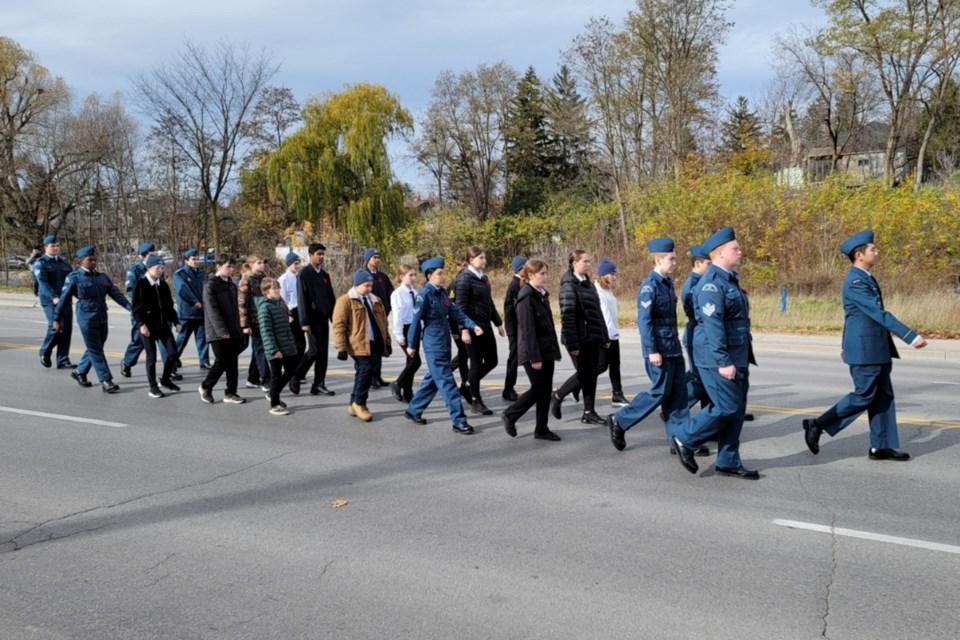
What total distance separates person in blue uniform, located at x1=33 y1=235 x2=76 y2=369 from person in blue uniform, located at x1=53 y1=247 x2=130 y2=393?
1584 millimetres

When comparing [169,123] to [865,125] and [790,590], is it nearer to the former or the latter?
[790,590]

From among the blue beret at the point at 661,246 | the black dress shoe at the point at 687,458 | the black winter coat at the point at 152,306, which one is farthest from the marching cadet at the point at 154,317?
the black dress shoe at the point at 687,458

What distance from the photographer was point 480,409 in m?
8.51

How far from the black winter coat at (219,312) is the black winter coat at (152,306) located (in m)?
1.19

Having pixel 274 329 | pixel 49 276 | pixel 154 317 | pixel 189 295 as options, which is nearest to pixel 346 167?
pixel 49 276

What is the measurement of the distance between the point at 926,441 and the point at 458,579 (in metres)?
4.89

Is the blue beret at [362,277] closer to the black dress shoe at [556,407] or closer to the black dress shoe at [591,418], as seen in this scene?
the black dress shoe at [556,407]

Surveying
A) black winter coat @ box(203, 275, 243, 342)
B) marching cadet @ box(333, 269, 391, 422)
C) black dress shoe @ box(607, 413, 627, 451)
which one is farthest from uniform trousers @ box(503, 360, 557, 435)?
black winter coat @ box(203, 275, 243, 342)

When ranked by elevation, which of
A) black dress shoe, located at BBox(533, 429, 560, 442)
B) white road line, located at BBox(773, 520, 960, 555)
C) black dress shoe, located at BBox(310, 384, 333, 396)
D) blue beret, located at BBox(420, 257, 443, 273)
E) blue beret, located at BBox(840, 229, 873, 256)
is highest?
blue beret, located at BBox(840, 229, 873, 256)

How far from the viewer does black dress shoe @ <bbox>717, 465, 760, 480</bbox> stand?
5829 mm

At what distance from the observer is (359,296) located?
834 cm

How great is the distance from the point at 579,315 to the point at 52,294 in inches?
361

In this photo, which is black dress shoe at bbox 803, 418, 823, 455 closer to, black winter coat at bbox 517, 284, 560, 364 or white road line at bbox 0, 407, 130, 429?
black winter coat at bbox 517, 284, 560, 364

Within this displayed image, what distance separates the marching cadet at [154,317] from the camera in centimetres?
969
